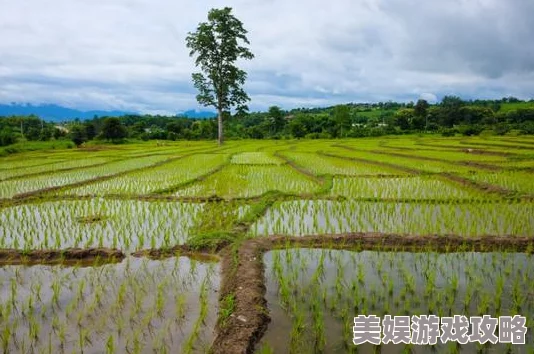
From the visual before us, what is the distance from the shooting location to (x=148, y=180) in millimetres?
12172

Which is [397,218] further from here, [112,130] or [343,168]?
[112,130]

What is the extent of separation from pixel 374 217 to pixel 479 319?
13.0ft

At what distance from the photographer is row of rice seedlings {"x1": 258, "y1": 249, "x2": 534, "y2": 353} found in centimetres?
340

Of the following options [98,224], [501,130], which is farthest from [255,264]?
[501,130]

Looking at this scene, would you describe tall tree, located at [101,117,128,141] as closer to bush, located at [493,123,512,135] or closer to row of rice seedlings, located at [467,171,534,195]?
row of rice seedlings, located at [467,171,534,195]

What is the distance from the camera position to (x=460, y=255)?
17.5 feet

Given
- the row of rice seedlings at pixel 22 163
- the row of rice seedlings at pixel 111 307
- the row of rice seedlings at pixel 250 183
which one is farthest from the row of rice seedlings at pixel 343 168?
the row of rice seedlings at pixel 22 163

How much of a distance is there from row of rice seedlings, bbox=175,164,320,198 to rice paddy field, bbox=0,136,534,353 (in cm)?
17

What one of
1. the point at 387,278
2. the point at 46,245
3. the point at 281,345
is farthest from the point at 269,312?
the point at 46,245

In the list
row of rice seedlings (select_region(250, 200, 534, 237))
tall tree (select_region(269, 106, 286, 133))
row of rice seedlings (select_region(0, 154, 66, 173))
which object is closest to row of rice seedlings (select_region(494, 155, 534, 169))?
row of rice seedlings (select_region(250, 200, 534, 237))

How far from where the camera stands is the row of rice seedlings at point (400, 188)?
30.1 ft

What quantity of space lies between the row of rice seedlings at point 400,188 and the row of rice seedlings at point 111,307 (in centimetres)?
546

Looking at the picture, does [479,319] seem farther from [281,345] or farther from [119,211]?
[119,211]

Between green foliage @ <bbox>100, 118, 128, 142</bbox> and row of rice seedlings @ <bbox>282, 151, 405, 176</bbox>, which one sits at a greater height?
green foliage @ <bbox>100, 118, 128, 142</bbox>
